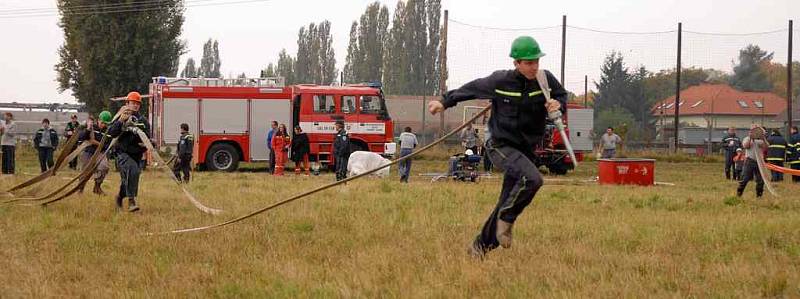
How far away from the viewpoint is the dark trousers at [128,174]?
41.5ft

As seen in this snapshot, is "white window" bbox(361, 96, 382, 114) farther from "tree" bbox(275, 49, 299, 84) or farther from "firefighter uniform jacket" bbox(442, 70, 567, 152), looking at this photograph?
"tree" bbox(275, 49, 299, 84)

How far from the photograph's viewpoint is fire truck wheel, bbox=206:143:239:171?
2956cm

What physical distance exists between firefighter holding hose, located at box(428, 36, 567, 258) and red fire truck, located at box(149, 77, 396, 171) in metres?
21.6

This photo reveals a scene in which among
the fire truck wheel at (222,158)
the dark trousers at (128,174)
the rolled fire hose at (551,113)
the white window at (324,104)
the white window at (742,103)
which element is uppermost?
the white window at (742,103)

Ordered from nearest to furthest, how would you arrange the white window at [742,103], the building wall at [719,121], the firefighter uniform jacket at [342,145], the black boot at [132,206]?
the black boot at [132,206] → the firefighter uniform jacket at [342,145] → the building wall at [719,121] → the white window at [742,103]

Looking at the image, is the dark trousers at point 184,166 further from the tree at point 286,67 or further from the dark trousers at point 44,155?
the tree at point 286,67

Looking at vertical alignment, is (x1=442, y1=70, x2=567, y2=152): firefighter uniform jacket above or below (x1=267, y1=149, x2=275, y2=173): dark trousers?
above

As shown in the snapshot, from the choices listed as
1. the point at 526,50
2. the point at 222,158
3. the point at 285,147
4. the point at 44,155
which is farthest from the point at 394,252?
the point at 222,158

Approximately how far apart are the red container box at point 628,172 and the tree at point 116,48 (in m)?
29.8

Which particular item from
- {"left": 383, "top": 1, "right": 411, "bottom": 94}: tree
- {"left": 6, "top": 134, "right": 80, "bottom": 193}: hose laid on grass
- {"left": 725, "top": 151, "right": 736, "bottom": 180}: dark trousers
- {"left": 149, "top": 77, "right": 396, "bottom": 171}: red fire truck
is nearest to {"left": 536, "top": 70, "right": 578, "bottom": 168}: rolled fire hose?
{"left": 6, "top": 134, "right": 80, "bottom": 193}: hose laid on grass

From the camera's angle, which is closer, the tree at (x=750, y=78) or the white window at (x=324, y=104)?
the white window at (x=324, y=104)

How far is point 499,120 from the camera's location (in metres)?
7.57

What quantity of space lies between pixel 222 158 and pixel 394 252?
22393mm

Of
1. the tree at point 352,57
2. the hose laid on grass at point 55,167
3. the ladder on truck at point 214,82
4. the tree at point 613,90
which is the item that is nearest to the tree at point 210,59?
the tree at point 352,57
